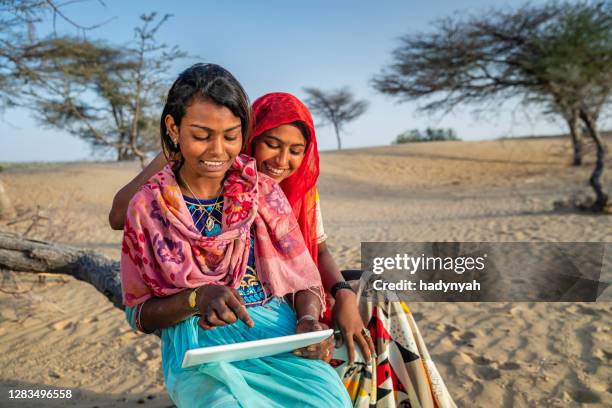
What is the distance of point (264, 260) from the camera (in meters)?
1.81

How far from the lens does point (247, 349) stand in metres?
1.34

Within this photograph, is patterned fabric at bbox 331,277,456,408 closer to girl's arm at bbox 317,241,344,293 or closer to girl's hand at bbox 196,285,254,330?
girl's arm at bbox 317,241,344,293

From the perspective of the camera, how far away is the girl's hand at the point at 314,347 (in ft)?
5.33

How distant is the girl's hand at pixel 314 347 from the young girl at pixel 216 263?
11 mm

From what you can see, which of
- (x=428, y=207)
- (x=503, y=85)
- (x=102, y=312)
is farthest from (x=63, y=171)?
(x=503, y=85)

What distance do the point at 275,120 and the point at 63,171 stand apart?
55.6ft

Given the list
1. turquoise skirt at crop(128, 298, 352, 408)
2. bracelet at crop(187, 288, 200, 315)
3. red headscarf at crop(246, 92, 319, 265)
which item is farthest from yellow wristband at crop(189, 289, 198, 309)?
red headscarf at crop(246, 92, 319, 265)

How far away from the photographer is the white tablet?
1259mm

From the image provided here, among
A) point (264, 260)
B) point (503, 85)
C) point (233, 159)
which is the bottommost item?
point (264, 260)

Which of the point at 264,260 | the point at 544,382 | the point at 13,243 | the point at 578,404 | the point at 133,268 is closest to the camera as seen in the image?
the point at 133,268

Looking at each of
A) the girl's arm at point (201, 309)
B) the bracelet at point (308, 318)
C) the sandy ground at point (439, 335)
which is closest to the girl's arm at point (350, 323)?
the bracelet at point (308, 318)

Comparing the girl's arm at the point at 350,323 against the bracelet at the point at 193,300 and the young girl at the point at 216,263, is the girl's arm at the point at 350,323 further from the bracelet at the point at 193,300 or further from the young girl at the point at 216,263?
the bracelet at the point at 193,300

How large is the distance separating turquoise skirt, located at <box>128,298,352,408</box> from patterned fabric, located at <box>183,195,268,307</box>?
0.07 meters

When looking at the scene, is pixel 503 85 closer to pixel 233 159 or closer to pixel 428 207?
pixel 428 207
